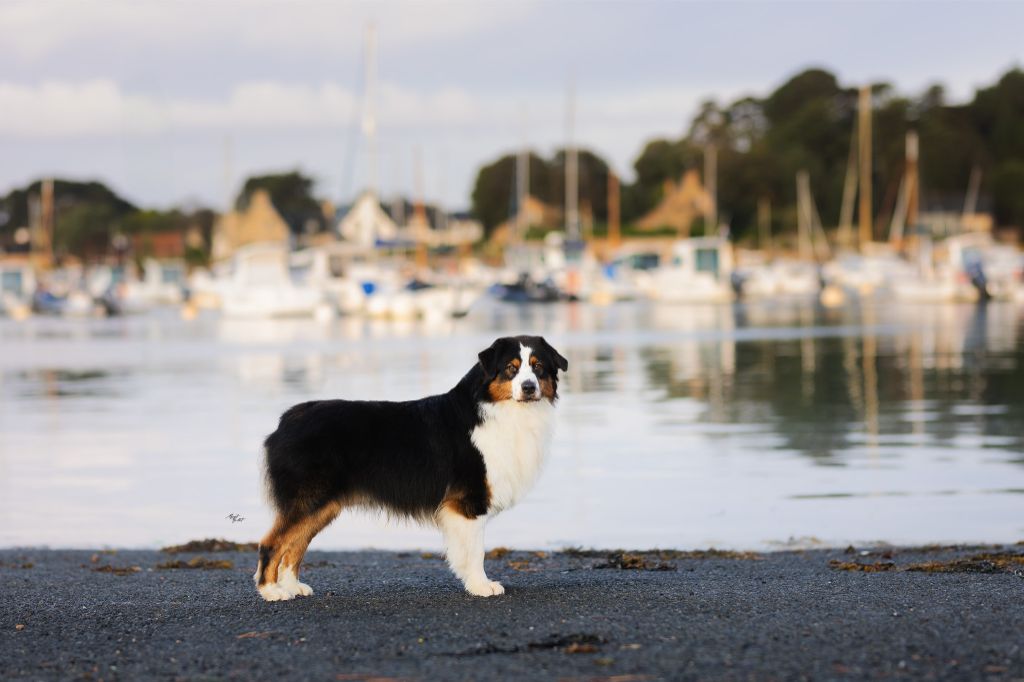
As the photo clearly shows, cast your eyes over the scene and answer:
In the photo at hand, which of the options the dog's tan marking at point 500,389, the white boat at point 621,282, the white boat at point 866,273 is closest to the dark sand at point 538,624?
the dog's tan marking at point 500,389

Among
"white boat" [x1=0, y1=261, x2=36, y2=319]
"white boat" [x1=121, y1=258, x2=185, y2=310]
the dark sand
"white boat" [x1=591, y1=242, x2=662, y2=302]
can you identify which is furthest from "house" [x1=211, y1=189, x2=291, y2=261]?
the dark sand

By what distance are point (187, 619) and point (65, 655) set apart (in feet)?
3.52

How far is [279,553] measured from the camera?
9070 mm

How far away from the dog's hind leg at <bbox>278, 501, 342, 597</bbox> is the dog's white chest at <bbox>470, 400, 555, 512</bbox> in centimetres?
97

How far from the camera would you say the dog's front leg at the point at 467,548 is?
30.0 feet

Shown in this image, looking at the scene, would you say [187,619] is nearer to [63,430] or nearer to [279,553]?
[279,553]

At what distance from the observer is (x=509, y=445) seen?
9227 mm

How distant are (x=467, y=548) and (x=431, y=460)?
23.2 inches

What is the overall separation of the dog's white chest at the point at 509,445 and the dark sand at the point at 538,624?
688 mm

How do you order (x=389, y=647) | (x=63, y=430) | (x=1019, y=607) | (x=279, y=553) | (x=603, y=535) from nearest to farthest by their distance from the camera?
(x=389, y=647) → (x=1019, y=607) → (x=279, y=553) → (x=603, y=535) → (x=63, y=430)

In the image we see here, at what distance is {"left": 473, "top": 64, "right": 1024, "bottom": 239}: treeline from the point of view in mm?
146750

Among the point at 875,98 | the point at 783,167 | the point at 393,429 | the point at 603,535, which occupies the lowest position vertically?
the point at 603,535

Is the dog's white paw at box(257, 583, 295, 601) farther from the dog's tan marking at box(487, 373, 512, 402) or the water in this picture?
the dog's tan marking at box(487, 373, 512, 402)

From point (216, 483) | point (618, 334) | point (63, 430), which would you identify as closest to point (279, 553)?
point (216, 483)
